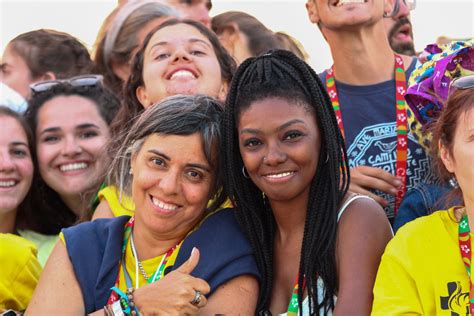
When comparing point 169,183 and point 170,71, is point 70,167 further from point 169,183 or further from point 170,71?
point 169,183

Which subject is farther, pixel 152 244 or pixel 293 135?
pixel 152 244

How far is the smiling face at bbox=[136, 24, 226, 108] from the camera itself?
4.40 metres

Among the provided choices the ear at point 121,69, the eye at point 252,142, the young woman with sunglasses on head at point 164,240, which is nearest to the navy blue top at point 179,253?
the young woman with sunglasses on head at point 164,240

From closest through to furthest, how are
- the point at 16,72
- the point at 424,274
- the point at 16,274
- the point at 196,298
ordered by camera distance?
the point at 424,274
the point at 196,298
the point at 16,274
the point at 16,72

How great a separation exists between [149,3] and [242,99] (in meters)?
2.35

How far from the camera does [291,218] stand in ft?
11.1

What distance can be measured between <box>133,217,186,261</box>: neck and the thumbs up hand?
29 cm

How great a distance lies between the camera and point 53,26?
264 inches

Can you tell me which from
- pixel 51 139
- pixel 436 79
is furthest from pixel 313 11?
pixel 51 139

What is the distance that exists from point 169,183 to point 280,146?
0.43 metres

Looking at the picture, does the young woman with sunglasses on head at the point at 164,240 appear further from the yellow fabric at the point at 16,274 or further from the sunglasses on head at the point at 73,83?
the sunglasses on head at the point at 73,83

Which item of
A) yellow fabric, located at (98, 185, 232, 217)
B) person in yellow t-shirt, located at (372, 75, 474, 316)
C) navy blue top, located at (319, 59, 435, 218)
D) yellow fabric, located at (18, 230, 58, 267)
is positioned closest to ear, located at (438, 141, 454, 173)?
person in yellow t-shirt, located at (372, 75, 474, 316)

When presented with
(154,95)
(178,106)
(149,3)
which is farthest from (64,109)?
(178,106)

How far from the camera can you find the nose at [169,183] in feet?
10.8
